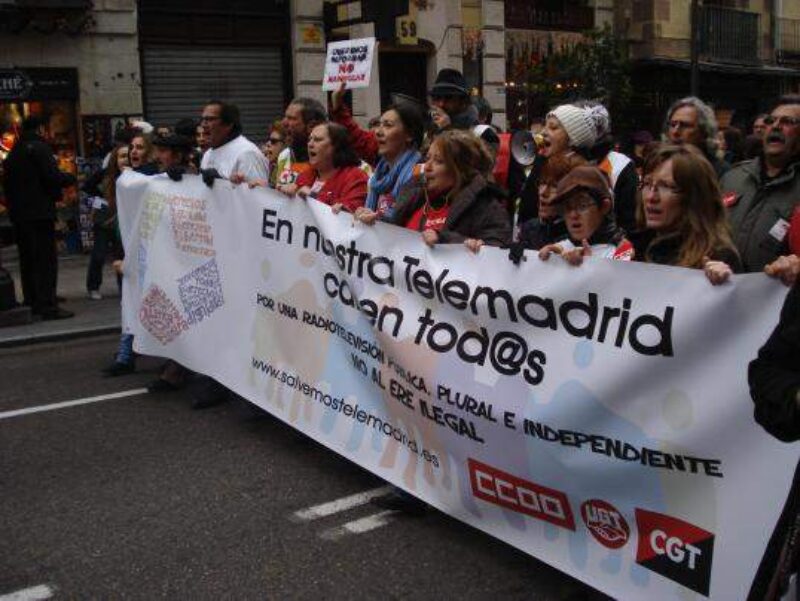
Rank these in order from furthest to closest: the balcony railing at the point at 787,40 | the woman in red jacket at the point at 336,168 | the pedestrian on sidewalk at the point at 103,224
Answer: the balcony railing at the point at 787,40, the pedestrian on sidewalk at the point at 103,224, the woman in red jacket at the point at 336,168

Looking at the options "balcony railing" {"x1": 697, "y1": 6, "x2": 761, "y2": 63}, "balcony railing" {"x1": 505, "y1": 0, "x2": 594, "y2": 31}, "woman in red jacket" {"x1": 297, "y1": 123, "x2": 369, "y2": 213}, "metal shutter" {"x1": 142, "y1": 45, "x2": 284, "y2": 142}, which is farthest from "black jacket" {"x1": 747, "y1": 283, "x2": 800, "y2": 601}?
"balcony railing" {"x1": 697, "y1": 6, "x2": 761, "y2": 63}

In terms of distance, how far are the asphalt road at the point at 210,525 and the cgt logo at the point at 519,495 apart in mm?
293

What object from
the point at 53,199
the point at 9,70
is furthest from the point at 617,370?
the point at 9,70

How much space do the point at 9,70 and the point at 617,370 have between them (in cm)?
1171

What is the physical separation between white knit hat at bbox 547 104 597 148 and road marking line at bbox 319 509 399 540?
2042 millimetres

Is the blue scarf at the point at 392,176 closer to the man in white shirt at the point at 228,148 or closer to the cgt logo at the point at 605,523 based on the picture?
the man in white shirt at the point at 228,148

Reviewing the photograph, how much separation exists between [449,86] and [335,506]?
10.3ft

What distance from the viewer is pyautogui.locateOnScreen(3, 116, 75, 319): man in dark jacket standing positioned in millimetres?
9445

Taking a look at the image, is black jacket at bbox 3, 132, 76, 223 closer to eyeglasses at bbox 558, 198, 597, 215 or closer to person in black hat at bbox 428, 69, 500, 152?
person in black hat at bbox 428, 69, 500, 152

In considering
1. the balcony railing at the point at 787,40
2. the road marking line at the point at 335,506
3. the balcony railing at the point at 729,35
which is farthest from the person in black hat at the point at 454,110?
the balcony railing at the point at 787,40

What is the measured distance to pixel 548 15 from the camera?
20.0 meters

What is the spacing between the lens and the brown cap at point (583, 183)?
374cm

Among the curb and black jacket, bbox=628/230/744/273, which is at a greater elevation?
black jacket, bbox=628/230/744/273

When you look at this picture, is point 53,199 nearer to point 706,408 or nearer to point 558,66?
point 706,408
